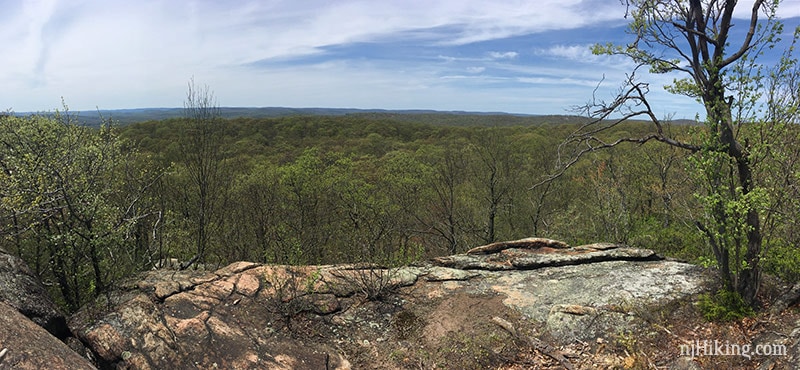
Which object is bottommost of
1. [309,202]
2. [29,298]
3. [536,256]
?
[309,202]

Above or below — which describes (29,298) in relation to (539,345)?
above

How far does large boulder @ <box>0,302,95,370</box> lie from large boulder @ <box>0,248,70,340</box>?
2.70 feet

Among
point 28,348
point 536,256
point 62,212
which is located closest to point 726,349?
point 536,256

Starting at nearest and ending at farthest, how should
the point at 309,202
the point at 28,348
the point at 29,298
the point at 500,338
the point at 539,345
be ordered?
the point at 28,348 < the point at 29,298 < the point at 539,345 < the point at 500,338 < the point at 309,202

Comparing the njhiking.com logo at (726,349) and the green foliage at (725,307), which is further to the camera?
the green foliage at (725,307)

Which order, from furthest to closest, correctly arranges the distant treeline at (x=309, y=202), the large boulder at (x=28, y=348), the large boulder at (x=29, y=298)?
the distant treeline at (x=309, y=202) → the large boulder at (x=29, y=298) → the large boulder at (x=28, y=348)

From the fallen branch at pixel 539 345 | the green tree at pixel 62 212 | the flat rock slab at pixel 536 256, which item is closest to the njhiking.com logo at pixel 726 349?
the fallen branch at pixel 539 345

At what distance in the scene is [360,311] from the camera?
8219 mm

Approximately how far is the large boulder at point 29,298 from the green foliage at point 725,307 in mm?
10808

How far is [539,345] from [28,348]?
7.16 meters

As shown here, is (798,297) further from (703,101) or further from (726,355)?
(703,101)

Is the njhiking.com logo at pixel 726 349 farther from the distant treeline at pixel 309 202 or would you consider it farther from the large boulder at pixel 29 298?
the large boulder at pixel 29 298

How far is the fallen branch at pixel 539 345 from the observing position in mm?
6625

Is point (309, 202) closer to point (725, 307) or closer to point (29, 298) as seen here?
point (29, 298)
